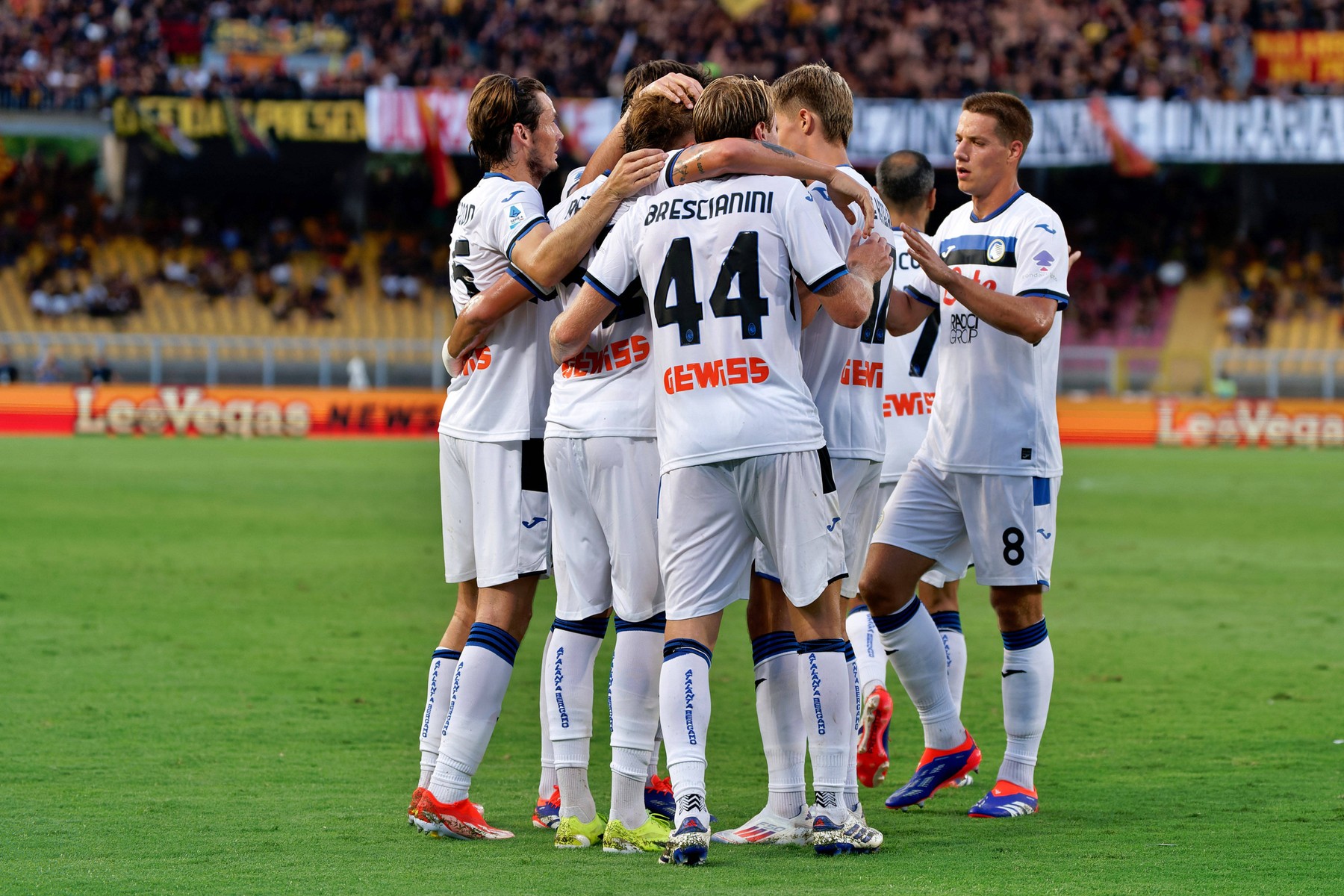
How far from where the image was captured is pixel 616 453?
497cm

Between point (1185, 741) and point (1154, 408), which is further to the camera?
point (1154, 408)

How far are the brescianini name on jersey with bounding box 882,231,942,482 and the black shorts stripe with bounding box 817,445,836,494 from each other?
2.23 m

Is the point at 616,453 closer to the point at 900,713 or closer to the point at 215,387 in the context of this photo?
the point at 900,713

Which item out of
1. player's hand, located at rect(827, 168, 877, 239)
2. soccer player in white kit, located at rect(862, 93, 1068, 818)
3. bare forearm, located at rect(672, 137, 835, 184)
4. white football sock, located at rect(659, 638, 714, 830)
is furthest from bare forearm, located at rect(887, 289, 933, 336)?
white football sock, located at rect(659, 638, 714, 830)

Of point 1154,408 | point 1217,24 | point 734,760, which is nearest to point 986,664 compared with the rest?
point 734,760

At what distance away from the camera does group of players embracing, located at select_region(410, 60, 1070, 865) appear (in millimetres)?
4758

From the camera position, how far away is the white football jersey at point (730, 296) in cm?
473

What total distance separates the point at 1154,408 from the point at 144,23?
1015 inches

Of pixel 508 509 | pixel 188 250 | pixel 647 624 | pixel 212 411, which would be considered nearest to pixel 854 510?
pixel 647 624

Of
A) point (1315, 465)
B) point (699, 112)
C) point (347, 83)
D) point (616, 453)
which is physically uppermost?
point (347, 83)

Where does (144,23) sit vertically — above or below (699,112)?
above

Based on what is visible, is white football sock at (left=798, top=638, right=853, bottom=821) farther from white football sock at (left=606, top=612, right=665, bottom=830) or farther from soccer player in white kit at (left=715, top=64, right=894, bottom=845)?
white football sock at (left=606, top=612, right=665, bottom=830)

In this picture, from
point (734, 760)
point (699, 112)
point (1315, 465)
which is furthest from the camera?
point (1315, 465)

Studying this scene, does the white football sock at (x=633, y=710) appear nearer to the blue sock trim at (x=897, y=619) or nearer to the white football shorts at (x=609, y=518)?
the white football shorts at (x=609, y=518)
